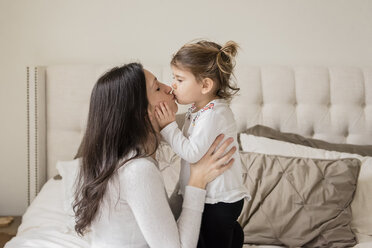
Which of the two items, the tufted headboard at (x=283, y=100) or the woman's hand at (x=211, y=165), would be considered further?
the tufted headboard at (x=283, y=100)

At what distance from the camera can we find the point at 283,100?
231 cm

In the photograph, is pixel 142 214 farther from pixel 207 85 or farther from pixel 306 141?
pixel 306 141

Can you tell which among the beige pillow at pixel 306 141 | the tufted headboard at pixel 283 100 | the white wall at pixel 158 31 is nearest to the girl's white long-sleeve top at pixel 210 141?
the beige pillow at pixel 306 141

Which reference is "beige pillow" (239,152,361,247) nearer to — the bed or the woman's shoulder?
the bed

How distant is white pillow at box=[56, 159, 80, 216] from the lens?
6.01 ft

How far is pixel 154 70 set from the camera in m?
2.32

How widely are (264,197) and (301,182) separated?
174 mm

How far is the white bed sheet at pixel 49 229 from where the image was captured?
5.10ft

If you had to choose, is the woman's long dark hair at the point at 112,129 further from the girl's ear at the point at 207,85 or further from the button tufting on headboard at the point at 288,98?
the button tufting on headboard at the point at 288,98

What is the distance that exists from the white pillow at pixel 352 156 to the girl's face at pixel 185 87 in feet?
2.50

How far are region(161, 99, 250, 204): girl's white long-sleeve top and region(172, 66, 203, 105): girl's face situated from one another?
0.06 metres

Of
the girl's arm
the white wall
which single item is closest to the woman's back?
the girl's arm

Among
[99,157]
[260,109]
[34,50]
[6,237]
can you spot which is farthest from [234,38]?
[6,237]

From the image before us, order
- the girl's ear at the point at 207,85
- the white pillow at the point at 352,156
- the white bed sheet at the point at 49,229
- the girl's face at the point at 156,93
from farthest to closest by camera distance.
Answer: the white pillow at the point at 352,156 < the white bed sheet at the point at 49,229 < the girl's ear at the point at 207,85 < the girl's face at the point at 156,93
